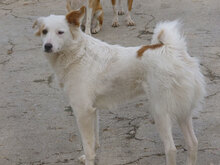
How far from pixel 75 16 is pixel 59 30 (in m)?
0.18

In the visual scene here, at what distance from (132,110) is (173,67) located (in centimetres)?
145

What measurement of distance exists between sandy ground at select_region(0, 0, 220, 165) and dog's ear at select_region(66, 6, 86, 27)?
48.9 inches

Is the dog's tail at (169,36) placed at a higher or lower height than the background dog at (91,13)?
higher

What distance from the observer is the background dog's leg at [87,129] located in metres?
3.26

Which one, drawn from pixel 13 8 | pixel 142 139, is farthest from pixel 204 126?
pixel 13 8

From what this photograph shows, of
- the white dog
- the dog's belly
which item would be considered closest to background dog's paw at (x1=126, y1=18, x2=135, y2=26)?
the white dog

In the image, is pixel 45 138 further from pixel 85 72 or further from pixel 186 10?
pixel 186 10

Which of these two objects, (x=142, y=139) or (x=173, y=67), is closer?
(x=173, y=67)

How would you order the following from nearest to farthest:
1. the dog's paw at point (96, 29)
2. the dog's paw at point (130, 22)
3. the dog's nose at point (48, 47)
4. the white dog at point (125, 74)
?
the white dog at point (125, 74), the dog's nose at point (48, 47), the dog's paw at point (96, 29), the dog's paw at point (130, 22)

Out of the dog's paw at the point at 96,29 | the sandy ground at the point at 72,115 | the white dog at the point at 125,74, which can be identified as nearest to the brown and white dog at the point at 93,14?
the dog's paw at the point at 96,29

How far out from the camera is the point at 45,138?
3932mm

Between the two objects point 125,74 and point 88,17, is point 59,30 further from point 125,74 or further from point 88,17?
point 88,17

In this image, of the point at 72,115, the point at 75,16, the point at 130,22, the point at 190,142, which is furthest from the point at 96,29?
the point at 190,142

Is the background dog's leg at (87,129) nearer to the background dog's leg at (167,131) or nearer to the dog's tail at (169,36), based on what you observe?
the background dog's leg at (167,131)
